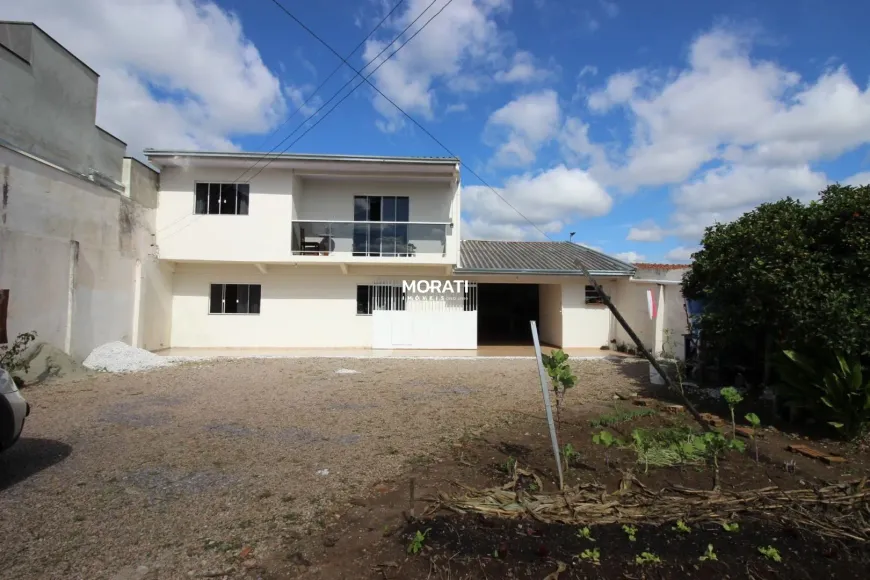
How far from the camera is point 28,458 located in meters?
5.23

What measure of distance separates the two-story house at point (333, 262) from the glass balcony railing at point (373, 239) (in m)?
0.03

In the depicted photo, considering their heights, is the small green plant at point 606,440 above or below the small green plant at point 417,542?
above

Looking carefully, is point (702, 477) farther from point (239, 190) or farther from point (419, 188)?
point (239, 190)

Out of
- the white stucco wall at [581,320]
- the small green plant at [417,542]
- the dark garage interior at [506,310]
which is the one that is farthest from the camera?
the dark garage interior at [506,310]

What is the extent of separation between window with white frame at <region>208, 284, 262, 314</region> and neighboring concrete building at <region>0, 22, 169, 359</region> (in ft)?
7.97

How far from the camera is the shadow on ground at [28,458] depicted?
15.5 ft

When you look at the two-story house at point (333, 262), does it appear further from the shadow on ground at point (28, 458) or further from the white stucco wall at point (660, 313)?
the shadow on ground at point (28, 458)

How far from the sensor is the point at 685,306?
1153 centimetres

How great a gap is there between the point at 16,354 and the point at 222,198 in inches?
298

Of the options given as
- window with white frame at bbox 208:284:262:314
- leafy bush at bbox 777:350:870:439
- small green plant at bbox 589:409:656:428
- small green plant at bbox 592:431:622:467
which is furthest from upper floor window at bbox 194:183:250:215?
leafy bush at bbox 777:350:870:439

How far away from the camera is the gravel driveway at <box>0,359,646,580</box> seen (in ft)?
11.3

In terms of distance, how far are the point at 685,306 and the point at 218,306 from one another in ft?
43.8

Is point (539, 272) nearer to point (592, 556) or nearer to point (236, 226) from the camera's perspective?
point (236, 226)

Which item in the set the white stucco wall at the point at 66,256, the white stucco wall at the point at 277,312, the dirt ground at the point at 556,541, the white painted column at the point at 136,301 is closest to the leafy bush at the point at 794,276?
the dirt ground at the point at 556,541
